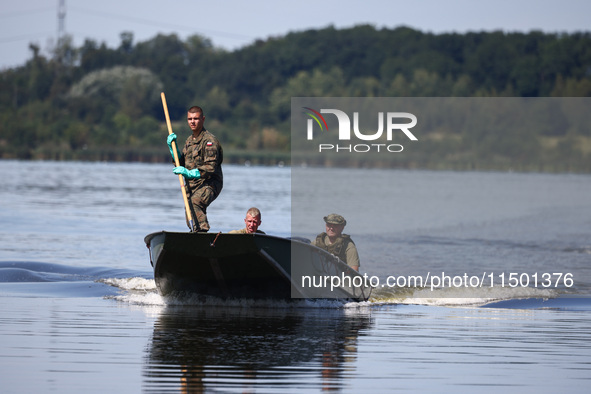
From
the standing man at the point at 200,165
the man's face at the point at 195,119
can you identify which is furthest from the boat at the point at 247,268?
the man's face at the point at 195,119

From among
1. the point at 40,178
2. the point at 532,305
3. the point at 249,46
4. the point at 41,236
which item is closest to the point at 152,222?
the point at 41,236

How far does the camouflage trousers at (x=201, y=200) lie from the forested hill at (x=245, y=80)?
103663 mm

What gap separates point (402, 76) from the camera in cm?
15975

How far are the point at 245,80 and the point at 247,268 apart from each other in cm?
16293

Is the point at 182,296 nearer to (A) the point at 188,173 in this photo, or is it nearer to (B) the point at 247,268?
(B) the point at 247,268

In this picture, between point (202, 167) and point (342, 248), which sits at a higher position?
point (202, 167)

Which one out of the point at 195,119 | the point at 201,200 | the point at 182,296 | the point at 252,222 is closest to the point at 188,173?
the point at 201,200

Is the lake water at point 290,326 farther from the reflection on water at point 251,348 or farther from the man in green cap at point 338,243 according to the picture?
the man in green cap at point 338,243

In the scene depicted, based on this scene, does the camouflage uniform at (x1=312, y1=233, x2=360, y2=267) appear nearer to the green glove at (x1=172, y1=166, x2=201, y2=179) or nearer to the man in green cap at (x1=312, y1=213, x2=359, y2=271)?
the man in green cap at (x1=312, y1=213, x2=359, y2=271)

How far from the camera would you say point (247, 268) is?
47.9ft

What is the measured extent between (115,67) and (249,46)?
3444 centimetres

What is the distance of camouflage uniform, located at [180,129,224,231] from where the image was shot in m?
14.1

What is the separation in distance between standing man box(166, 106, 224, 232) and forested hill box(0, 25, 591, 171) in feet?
340

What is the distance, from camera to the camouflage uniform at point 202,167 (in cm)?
1408
